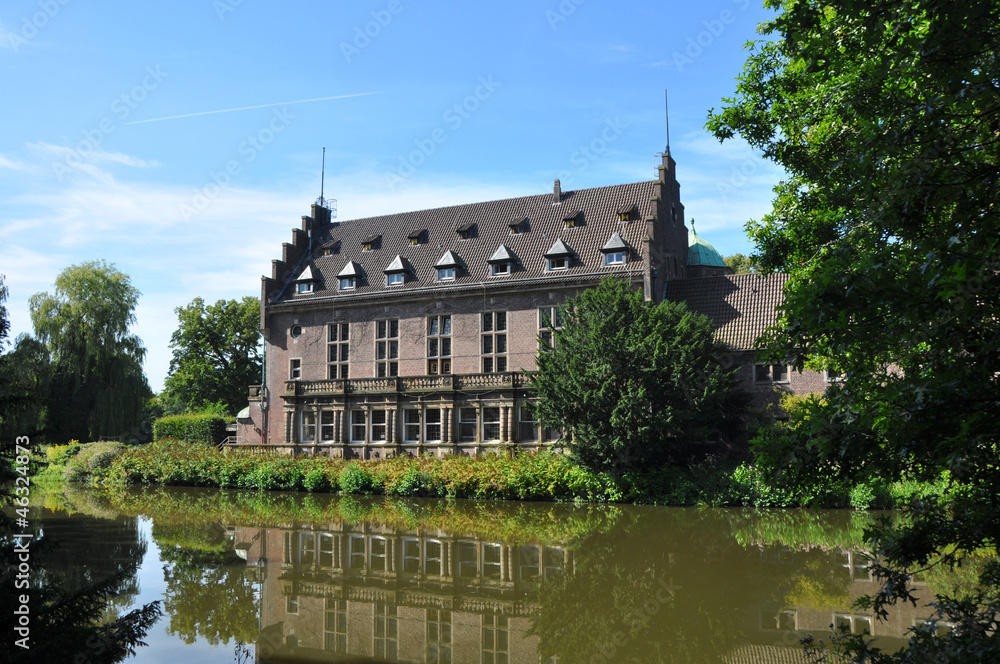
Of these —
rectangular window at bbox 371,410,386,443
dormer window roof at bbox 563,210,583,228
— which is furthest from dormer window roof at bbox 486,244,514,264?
rectangular window at bbox 371,410,386,443

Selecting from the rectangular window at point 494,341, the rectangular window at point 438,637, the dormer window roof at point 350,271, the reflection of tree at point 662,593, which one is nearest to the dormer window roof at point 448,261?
the rectangular window at point 494,341

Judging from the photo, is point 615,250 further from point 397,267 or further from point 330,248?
point 330,248

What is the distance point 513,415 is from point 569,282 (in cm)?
617

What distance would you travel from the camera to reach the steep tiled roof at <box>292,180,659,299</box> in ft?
106

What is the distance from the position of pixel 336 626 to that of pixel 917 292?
8426 millimetres

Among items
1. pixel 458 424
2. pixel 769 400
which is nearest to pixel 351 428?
pixel 458 424

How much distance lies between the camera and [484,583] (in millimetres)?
12641

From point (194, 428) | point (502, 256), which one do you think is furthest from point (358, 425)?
point (194, 428)

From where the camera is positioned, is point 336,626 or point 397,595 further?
point 397,595

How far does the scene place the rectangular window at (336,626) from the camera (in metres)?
9.31

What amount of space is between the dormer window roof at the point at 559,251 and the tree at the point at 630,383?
675 cm

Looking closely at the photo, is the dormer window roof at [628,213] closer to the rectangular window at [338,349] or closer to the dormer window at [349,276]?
the dormer window at [349,276]

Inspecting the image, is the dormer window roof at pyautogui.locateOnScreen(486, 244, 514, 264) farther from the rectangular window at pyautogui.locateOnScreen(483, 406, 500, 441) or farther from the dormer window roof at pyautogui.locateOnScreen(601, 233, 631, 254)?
the rectangular window at pyautogui.locateOnScreen(483, 406, 500, 441)

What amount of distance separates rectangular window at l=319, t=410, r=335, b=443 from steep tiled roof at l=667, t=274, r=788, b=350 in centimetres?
1707
